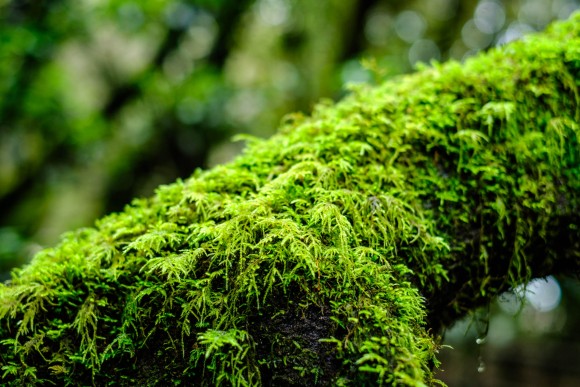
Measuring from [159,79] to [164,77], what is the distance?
0.41ft

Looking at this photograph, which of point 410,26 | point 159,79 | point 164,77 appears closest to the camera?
point 159,79

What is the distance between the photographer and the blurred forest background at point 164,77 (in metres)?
5.15

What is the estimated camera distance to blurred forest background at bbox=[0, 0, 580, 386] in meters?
5.15

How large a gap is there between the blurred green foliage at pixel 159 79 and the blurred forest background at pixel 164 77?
0.02 metres

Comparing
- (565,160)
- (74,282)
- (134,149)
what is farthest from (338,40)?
(74,282)

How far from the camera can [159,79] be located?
5738 mm

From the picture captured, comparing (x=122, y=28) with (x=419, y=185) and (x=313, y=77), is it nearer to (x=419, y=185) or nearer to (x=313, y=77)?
(x=313, y=77)

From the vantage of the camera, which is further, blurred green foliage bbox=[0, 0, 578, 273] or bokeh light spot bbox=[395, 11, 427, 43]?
bokeh light spot bbox=[395, 11, 427, 43]

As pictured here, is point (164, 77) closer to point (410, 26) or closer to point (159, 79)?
point (159, 79)

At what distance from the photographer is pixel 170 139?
6.21 metres

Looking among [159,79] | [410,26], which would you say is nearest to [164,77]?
[159,79]

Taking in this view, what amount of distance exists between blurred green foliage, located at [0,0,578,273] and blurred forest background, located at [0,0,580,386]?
18mm

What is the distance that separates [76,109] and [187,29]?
6.19ft

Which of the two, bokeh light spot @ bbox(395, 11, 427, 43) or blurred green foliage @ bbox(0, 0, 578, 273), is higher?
bokeh light spot @ bbox(395, 11, 427, 43)
